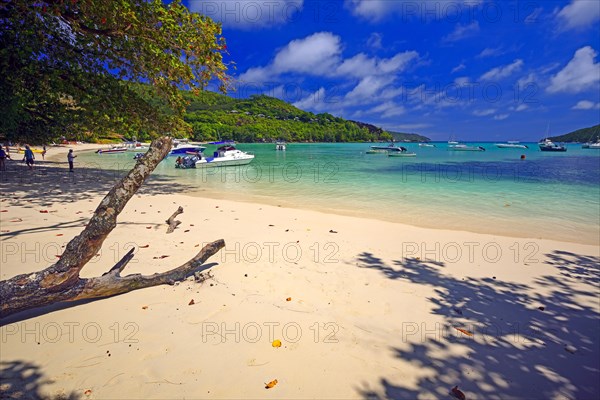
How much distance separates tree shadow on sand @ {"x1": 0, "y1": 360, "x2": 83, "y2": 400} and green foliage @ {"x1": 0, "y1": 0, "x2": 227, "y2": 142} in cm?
778

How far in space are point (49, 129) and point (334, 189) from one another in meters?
15.5

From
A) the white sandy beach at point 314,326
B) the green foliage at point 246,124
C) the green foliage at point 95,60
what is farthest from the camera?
the green foliage at point 246,124

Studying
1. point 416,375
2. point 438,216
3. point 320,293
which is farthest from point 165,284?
point 438,216

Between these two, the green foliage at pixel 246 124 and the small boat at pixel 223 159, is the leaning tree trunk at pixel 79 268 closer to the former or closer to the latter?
the small boat at pixel 223 159

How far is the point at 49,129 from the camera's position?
45.6ft

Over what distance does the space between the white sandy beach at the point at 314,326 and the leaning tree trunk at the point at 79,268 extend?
20.3 inches

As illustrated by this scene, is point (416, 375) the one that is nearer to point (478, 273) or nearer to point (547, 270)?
point (478, 273)

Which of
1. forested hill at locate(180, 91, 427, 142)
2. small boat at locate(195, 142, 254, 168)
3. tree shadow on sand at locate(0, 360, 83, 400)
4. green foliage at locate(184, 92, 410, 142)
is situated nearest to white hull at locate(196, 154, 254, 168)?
small boat at locate(195, 142, 254, 168)

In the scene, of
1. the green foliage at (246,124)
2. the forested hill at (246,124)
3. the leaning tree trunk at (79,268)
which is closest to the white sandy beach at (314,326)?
the leaning tree trunk at (79,268)

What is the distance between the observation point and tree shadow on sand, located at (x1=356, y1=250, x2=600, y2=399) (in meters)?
2.98

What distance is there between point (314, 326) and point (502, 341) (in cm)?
251

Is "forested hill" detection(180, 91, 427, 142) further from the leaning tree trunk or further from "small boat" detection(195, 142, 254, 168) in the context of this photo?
the leaning tree trunk

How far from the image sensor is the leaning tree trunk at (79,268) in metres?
2.99

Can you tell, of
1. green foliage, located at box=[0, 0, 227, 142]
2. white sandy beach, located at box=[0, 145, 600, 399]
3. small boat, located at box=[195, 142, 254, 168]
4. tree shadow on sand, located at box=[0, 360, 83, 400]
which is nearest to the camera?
tree shadow on sand, located at box=[0, 360, 83, 400]
